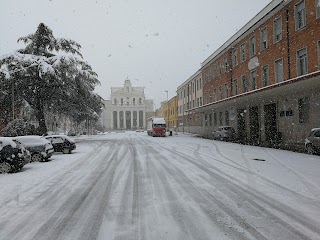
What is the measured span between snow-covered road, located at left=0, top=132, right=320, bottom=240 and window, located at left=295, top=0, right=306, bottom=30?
49.7 feet

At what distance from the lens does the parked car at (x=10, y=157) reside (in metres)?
12.5

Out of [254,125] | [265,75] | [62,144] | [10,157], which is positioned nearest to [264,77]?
Answer: [265,75]

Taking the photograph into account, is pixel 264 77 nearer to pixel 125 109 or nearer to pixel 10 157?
pixel 10 157

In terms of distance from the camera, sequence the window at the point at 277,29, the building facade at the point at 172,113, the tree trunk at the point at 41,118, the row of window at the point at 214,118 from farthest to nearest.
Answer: the building facade at the point at 172,113 < the row of window at the point at 214,118 < the tree trunk at the point at 41,118 < the window at the point at 277,29

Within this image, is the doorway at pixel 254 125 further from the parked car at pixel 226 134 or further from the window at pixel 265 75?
the window at pixel 265 75

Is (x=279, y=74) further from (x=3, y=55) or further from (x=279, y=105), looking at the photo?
(x=3, y=55)

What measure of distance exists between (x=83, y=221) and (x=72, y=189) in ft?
11.0

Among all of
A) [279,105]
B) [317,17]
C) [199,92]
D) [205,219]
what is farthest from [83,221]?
[199,92]

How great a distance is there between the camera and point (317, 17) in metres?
Result: 20.5

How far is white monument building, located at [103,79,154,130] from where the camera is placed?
4936 inches

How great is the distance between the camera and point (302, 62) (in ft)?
74.7

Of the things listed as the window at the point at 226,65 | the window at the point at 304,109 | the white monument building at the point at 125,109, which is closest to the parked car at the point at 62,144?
the window at the point at 304,109

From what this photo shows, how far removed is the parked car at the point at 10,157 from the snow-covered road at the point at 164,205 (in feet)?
2.77

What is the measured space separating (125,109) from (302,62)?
4203 inches
